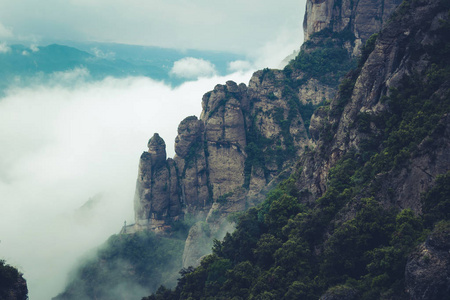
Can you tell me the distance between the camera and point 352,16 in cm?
10762

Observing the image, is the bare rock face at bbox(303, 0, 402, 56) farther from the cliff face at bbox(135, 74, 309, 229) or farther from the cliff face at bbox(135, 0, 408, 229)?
the cliff face at bbox(135, 74, 309, 229)

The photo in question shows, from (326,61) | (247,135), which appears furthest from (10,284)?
(326,61)

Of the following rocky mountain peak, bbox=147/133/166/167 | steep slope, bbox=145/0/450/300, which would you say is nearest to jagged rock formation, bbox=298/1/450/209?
steep slope, bbox=145/0/450/300

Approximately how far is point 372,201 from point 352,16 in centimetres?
8150

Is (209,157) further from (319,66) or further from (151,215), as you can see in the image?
(319,66)

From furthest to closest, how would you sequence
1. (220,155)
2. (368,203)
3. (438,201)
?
(220,155), (368,203), (438,201)

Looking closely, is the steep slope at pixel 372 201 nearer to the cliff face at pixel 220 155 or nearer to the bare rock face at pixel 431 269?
the bare rock face at pixel 431 269

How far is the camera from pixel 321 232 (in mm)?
45438

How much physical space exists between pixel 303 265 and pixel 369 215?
9056 millimetres

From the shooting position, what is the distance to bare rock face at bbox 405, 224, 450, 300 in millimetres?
27000

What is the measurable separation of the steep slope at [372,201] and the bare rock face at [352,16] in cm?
5502

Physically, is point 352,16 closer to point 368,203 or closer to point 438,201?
point 368,203

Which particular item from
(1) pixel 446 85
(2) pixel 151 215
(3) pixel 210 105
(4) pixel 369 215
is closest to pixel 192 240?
(2) pixel 151 215

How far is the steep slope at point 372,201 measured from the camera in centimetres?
3322
